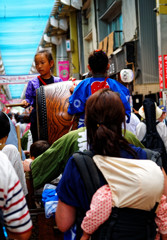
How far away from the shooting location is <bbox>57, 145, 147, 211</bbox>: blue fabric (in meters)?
2.25

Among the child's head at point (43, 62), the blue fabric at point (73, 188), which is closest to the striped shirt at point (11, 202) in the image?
the blue fabric at point (73, 188)

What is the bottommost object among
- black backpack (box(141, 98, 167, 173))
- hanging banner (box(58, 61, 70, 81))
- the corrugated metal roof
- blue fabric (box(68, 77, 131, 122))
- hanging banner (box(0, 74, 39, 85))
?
black backpack (box(141, 98, 167, 173))

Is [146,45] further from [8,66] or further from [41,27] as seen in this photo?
[8,66]

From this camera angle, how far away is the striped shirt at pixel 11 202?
76.9 inches

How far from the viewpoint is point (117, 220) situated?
2170mm

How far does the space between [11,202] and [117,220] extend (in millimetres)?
650

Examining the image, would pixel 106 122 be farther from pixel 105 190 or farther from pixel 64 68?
pixel 64 68

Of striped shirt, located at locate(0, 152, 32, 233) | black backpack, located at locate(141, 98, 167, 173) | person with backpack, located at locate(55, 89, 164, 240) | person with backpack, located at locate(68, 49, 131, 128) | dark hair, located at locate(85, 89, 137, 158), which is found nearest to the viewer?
striped shirt, located at locate(0, 152, 32, 233)

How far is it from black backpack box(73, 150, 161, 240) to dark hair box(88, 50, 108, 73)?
6.43 ft

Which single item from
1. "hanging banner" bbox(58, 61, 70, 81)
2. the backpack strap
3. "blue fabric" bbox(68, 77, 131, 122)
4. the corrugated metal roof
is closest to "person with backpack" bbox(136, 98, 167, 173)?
"blue fabric" bbox(68, 77, 131, 122)

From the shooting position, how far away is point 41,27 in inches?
904

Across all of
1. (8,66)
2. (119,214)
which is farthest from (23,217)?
(8,66)

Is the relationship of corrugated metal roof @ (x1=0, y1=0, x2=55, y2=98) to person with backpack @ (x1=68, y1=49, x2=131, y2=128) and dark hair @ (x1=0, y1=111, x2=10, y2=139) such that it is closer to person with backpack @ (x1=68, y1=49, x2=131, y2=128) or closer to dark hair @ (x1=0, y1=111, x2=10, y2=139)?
person with backpack @ (x1=68, y1=49, x2=131, y2=128)

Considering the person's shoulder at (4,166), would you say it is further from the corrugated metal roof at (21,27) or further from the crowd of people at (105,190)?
the corrugated metal roof at (21,27)
